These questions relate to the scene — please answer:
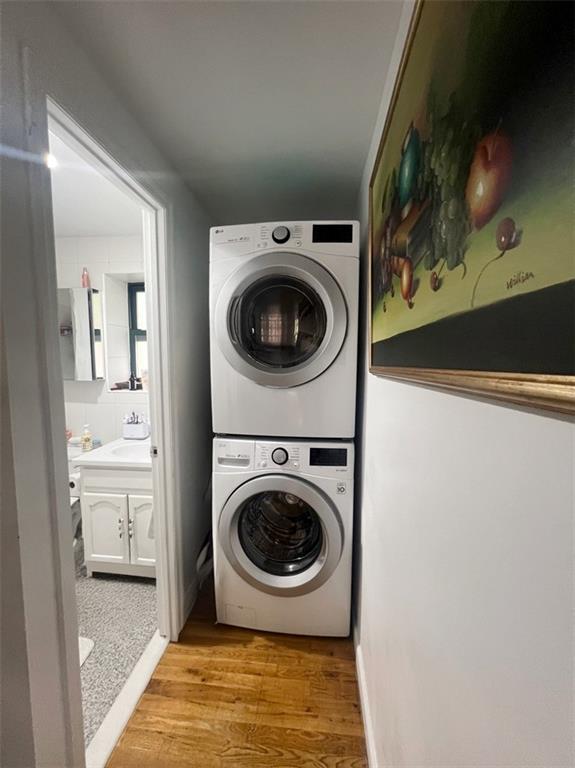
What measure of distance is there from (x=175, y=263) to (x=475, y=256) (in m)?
1.31

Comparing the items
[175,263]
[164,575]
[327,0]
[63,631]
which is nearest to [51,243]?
[175,263]

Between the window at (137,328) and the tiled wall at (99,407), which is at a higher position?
the window at (137,328)

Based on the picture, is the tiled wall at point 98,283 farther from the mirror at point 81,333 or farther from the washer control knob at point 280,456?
the washer control knob at point 280,456

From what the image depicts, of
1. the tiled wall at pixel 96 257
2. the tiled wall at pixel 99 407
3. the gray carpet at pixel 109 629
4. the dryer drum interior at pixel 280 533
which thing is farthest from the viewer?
the tiled wall at pixel 99 407

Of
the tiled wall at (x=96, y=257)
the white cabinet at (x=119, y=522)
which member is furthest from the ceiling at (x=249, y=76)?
the white cabinet at (x=119, y=522)

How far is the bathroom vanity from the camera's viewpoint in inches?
68.4

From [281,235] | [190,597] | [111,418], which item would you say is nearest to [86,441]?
[111,418]

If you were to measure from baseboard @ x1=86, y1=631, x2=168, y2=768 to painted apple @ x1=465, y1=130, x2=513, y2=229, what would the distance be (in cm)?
180

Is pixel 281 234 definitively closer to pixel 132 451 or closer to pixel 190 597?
pixel 132 451

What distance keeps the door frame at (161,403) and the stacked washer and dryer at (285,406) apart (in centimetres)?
20

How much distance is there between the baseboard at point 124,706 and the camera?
104 centimetres

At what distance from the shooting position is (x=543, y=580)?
28cm

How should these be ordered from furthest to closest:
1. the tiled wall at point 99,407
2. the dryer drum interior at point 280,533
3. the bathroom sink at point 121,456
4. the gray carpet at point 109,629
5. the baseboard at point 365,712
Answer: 1. the tiled wall at point 99,407
2. the bathroom sink at point 121,456
3. the dryer drum interior at point 280,533
4. the gray carpet at point 109,629
5. the baseboard at point 365,712

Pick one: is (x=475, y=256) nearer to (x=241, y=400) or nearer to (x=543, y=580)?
(x=543, y=580)
